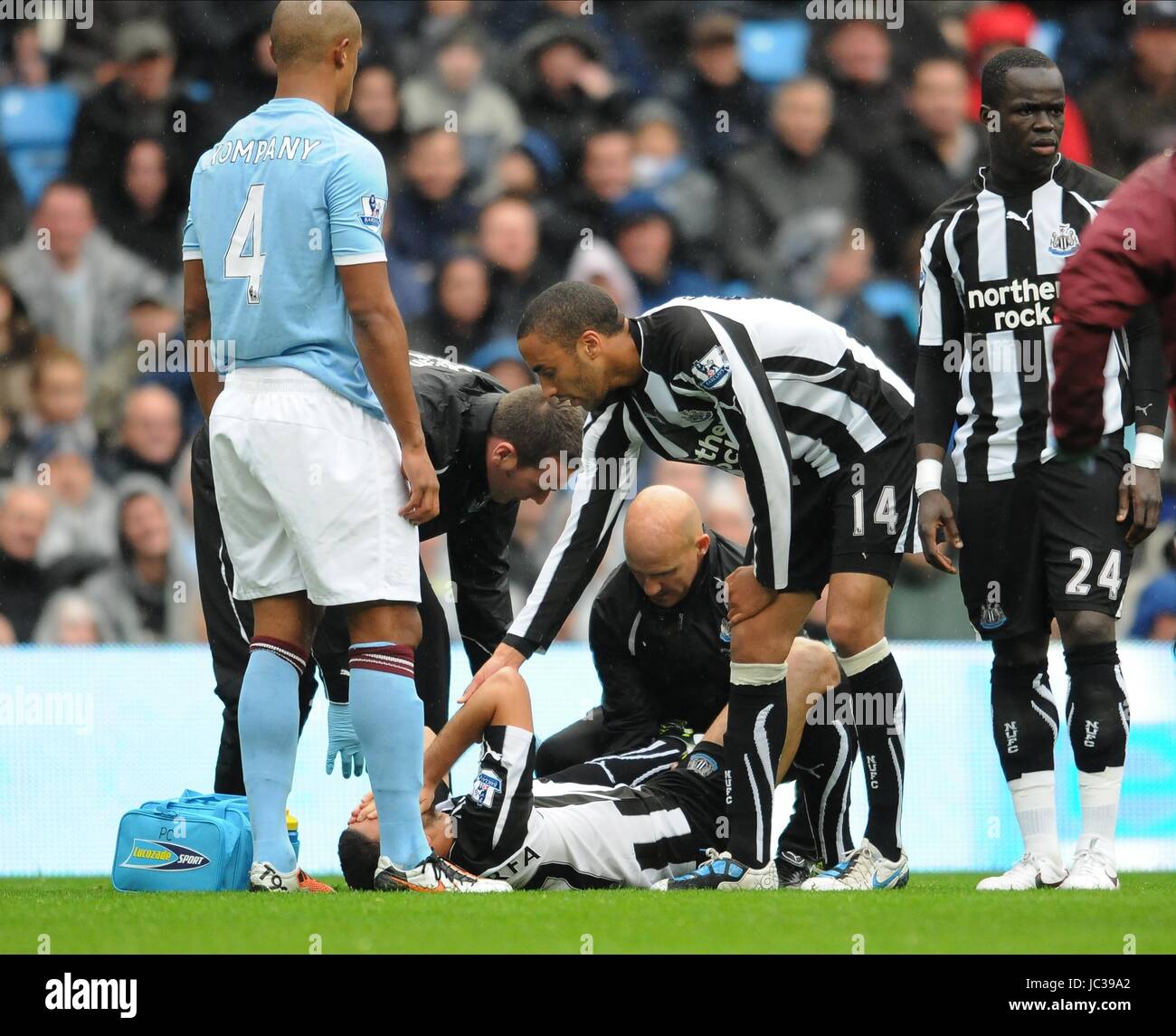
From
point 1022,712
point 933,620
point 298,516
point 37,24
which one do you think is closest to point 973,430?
point 1022,712

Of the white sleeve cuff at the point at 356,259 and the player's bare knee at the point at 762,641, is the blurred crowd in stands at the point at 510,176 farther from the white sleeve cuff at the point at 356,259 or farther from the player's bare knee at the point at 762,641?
the white sleeve cuff at the point at 356,259

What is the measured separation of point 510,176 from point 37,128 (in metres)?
2.47

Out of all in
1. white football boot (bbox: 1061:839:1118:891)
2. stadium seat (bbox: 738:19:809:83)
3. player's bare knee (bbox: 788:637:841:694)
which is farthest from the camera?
stadium seat (bbox: 738:19:809:83)

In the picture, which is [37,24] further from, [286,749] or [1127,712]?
[1127,712]

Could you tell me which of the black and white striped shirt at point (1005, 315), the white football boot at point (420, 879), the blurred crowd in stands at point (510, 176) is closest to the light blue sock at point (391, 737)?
the white football boot at point (420, 879)

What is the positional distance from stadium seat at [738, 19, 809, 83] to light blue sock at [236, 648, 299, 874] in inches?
→ 237

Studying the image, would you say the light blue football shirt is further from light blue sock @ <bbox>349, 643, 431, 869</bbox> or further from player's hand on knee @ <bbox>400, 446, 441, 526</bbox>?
light blue sock @ <bbox>349, 643, 431, 869</bbox>

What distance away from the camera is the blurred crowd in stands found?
831 cm

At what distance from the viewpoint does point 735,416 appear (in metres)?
4.49

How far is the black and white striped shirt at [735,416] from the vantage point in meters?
4.47

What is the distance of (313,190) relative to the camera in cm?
424

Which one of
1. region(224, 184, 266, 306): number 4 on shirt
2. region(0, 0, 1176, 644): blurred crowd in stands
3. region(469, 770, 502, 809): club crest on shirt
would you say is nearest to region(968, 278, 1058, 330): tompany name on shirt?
region(469, 770, 502, 809): club crest on shirt

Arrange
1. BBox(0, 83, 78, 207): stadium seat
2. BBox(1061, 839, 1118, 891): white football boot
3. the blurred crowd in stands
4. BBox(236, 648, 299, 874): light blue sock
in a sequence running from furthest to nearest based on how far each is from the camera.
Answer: BBox(0, 83, 78, 207): stadium seat
the blurred crowd in stands
BBox(1061, 839, 1118, 891): white football boot
BBox(236, 648, 299, 874): light blue sock
